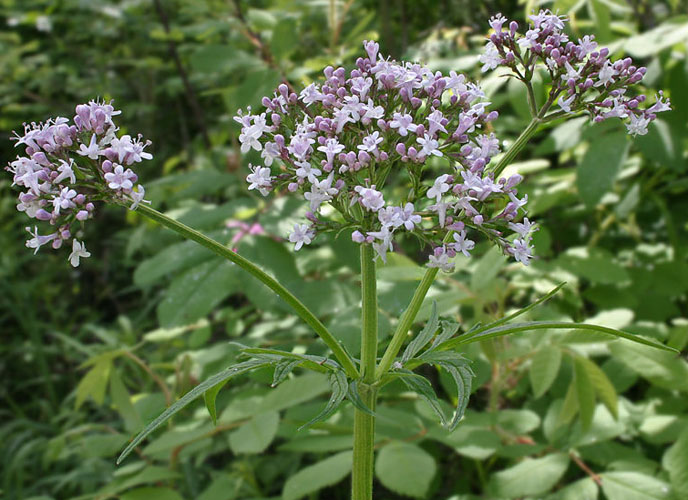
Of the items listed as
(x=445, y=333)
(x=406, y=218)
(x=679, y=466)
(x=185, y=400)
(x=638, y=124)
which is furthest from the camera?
(x=679, y=466)

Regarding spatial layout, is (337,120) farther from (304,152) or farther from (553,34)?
(553,34)

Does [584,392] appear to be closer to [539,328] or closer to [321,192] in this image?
[539,328]

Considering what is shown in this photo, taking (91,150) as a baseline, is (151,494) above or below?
below

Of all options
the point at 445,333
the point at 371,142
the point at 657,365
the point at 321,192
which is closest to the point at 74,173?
the point at 321,192

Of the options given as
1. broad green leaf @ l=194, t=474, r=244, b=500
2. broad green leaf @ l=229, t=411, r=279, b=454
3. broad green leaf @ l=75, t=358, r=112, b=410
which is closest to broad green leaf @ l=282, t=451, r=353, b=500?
broad green leaf @ l=229, t=411, r=279, b=454

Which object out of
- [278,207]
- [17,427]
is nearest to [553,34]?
[278,207]

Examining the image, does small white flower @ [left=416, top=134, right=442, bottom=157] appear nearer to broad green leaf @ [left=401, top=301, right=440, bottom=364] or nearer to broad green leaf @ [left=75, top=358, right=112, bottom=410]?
broad green leaf @ [left=401, top=301, right=440, bottom=364]

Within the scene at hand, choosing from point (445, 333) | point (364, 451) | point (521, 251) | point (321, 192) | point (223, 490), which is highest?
point (321, 192)

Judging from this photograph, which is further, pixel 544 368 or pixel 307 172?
pixel 544 368
